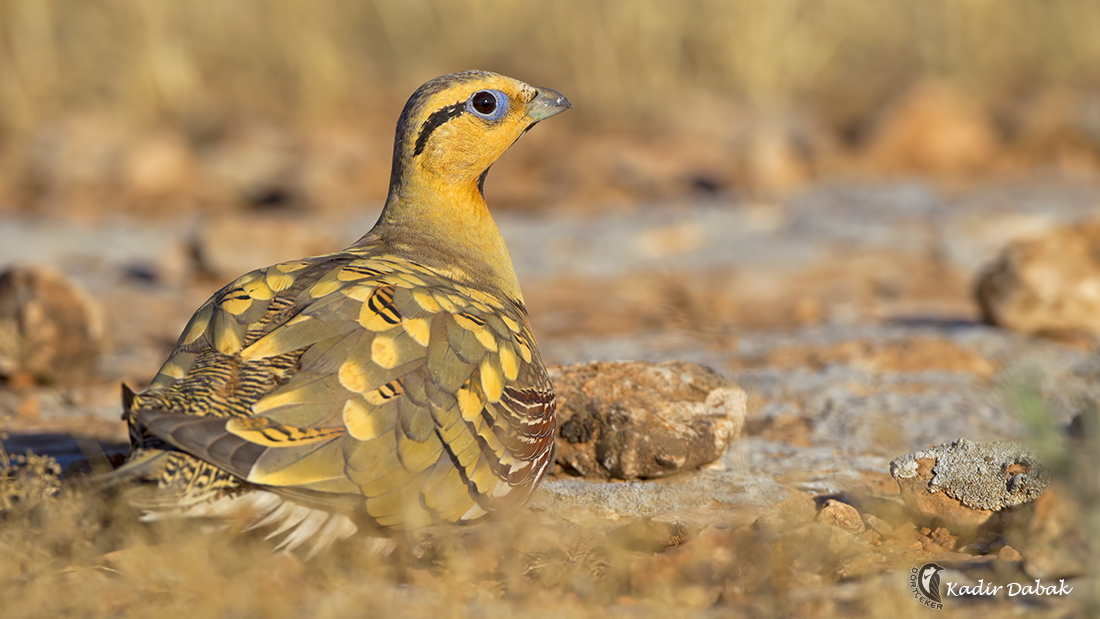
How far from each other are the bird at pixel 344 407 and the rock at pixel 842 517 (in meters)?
0.95

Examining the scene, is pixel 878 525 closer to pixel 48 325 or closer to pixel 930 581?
pixel 930 581

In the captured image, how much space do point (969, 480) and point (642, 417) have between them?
115cm

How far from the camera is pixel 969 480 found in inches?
138

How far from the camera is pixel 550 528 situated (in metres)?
3.52

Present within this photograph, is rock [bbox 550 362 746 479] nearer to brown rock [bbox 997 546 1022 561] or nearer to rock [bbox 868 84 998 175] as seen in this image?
brown rock [bbox 997 546 1022 561]

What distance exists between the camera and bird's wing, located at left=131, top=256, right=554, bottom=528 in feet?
10.1

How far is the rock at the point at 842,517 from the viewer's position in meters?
3.54

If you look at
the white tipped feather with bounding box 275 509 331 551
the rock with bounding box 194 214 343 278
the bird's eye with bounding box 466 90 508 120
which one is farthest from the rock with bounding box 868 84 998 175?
the white tipped feather with bounding box 275 509 331 551

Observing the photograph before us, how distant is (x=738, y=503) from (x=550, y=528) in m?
0.78

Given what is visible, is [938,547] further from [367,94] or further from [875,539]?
[367,94]

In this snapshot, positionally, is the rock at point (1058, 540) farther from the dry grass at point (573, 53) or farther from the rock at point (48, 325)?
the dry grass at point (573, 53)

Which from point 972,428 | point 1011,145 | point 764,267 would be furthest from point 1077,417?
point 1011,145

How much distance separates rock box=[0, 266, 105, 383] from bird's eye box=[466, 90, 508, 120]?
9.31 feet

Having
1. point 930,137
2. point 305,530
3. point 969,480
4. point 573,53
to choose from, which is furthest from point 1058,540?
point 573,53
